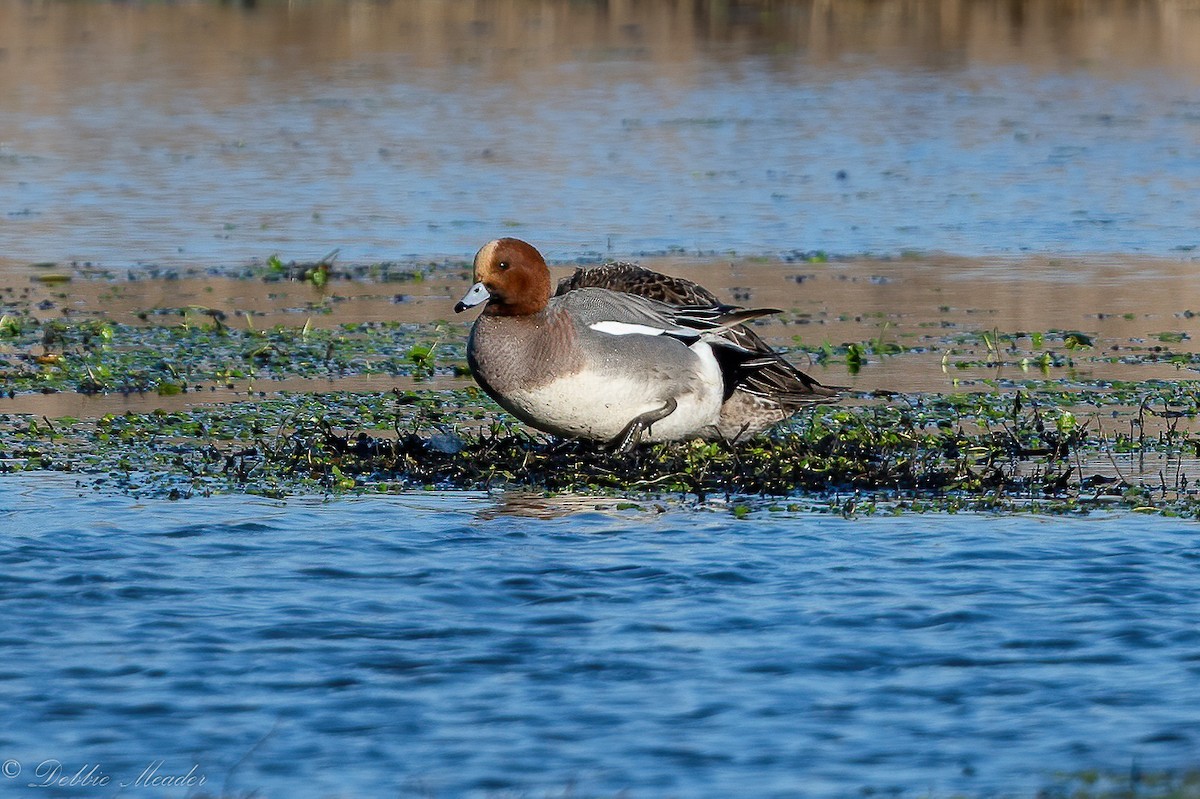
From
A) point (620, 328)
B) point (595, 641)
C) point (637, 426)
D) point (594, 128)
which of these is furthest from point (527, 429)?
point (594, 128)

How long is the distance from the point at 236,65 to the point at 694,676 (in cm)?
2732

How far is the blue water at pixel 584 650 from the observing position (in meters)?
5.09

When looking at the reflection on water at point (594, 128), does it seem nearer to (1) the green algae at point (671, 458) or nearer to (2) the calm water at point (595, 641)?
(2) the calm water at point (595, 641)

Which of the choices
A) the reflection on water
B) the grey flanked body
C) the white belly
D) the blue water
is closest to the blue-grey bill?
the grey flanked body

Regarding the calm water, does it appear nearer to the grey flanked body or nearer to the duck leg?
the grey flanked body

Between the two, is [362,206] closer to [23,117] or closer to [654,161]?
[654,161]

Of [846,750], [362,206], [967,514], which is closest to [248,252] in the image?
[362,206]

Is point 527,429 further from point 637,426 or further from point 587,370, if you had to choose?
point 587,370

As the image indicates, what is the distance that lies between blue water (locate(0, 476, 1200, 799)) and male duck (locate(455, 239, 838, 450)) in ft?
2.24

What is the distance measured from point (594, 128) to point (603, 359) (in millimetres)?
16424

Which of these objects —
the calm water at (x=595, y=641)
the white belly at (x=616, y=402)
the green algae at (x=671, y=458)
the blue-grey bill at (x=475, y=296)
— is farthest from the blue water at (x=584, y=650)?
the blue-grey bill at (x=475, y=296)

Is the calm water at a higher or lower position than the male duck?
lower

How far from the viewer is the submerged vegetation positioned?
323 inches

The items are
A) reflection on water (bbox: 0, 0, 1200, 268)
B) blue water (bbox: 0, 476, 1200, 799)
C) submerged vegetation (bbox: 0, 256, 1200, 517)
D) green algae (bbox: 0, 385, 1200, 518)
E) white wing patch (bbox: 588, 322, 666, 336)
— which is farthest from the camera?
reflection on water (bbox: 0, 0, 1200, 268)
